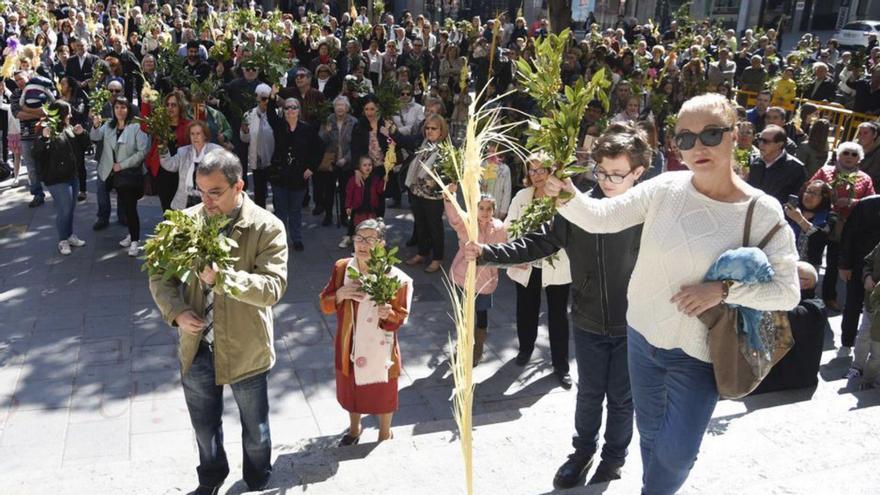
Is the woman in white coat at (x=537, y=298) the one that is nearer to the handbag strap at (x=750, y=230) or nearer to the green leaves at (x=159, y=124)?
the handbag strap at (x=750, y=230)

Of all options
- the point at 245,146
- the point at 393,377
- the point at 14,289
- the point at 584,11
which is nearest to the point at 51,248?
the point at 14,289

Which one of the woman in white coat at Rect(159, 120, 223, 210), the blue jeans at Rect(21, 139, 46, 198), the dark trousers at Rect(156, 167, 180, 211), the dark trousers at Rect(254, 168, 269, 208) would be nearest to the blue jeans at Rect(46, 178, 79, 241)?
the dark trousers at Rect(156, 167, 180, 211)

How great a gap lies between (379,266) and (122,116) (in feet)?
17.6

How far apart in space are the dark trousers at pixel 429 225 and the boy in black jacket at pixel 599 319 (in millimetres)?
4495

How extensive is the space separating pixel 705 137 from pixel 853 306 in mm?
4737

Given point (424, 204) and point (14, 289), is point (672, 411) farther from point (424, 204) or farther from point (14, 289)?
point (14, 289)

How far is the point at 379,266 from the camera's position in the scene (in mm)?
4355

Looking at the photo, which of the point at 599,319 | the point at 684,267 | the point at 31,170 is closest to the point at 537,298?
the point at 599,319

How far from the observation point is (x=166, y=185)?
838 cm

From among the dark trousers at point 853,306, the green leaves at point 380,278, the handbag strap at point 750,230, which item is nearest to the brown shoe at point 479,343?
the green leaves at point 380,278

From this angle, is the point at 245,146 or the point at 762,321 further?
the point at 245,146

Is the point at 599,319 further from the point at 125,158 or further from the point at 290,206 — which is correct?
the point at 125,158

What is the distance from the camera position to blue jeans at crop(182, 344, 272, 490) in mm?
3816

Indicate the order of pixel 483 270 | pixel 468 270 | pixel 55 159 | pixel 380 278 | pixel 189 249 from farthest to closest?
pixel 55 159 → pixel 483 270 → pixel 380 278 → pixel 189 249 → pixel 468 270
